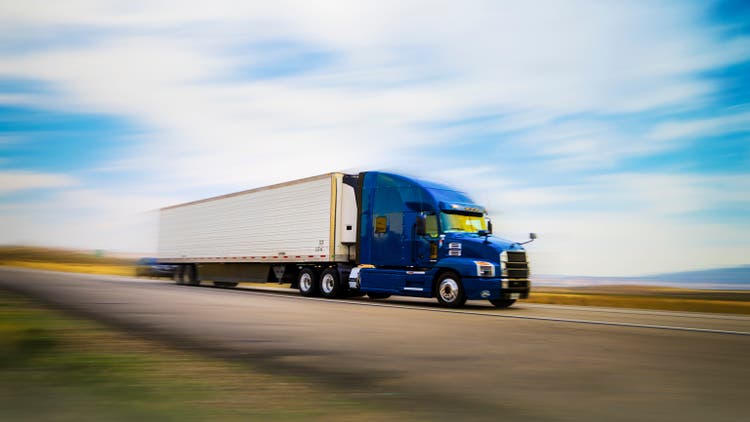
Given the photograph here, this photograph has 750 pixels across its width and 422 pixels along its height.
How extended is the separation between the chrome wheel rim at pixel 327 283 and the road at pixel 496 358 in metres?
8.58

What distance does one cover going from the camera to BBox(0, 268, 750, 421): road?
499 cm

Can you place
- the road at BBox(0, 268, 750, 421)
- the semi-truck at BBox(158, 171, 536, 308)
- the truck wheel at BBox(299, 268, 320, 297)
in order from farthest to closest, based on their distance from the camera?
the truck wheel at BBox(299, 268, 320, 297) < the semi-truck at BBox(158, 171, 536, 308) < the road at BBox(0, 268, 750, 421)

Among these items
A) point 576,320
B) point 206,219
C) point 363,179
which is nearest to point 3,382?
point 576,320

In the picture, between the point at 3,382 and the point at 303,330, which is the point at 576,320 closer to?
the point at 303,330

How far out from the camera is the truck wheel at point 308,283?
22.6 m

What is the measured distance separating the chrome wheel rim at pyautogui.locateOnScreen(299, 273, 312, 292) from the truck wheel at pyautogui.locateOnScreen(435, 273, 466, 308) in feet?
21.4

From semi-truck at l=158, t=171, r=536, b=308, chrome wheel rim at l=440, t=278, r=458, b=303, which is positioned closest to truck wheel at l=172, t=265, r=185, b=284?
semi-truck at l=158, t=171, r=536, b=308

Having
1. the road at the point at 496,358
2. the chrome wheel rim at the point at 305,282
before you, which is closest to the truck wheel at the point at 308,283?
the chrome wheel rim at the point at 305,282

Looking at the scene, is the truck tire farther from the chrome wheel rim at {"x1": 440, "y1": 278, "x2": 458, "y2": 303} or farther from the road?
the road

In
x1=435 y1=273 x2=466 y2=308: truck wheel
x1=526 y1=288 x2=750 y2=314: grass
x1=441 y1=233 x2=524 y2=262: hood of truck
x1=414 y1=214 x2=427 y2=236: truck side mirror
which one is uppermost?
x1=414 y1=214 x2=427 y2=236: truck side mirror

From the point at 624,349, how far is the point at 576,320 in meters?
4.64

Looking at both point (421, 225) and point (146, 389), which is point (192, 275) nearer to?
point (421, 225)

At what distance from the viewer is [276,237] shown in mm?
24594

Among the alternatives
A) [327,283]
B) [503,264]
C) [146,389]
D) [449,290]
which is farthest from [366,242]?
[146,389]
